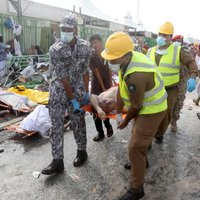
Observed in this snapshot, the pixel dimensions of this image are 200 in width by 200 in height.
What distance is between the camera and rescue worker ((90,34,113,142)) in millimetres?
4215

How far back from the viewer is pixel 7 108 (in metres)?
5.66

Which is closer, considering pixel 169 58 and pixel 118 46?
pixel 118 46

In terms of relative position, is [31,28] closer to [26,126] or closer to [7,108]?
[7,108]

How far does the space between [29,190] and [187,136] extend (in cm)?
299

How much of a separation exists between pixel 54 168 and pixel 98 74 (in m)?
1.72

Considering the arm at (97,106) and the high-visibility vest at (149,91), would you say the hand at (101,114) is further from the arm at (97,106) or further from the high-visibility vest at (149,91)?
the high-visibility vest at (149,91)

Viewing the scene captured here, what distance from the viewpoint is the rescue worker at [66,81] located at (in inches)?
122

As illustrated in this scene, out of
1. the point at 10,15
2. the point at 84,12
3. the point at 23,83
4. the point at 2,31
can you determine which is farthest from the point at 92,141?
the point at 84,12

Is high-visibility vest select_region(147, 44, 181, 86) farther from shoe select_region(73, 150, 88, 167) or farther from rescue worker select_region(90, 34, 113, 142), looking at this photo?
Answer: shoe select_region(73, 150, 88, 167)

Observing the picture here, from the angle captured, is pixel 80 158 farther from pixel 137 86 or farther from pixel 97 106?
pixel 137 86

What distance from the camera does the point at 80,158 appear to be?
3566mm

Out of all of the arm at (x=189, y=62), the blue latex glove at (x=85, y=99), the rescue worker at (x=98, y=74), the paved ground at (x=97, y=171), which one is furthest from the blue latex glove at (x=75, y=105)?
the arm at (x=189, y=62)

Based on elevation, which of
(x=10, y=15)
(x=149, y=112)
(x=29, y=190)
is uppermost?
(x=10, y=15)

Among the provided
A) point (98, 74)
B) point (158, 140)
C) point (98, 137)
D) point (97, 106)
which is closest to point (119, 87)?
point (97, 106)
